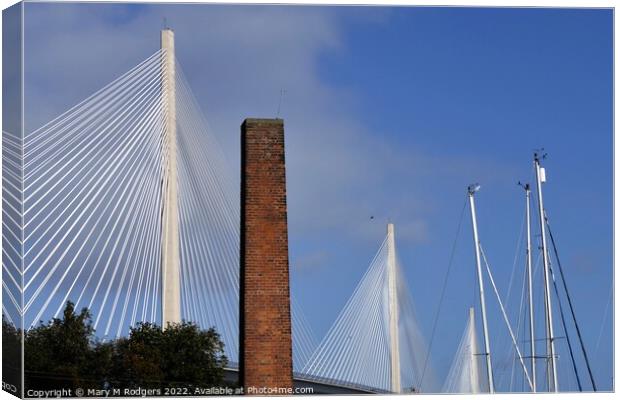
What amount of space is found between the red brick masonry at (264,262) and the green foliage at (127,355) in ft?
8.88

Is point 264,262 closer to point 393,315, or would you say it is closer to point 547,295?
point 547,295

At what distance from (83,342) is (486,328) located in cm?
1022

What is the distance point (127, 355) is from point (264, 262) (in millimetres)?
4512

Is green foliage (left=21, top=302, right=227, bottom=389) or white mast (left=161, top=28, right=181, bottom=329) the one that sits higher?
white mast (left=161, top=28, right=181, bottom=329)

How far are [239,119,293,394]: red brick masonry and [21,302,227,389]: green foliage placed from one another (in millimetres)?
2706

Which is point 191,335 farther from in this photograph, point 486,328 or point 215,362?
point 486,328

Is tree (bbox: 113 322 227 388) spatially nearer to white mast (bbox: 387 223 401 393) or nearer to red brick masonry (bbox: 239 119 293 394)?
red brick masonry (bbox: 239 119 293 394)

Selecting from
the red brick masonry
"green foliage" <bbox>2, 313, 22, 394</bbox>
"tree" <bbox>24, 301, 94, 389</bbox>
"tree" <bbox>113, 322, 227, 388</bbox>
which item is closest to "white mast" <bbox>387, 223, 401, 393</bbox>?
"tree" <bbox>113, 322, 227, 388</bbox>

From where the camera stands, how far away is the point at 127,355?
106ft

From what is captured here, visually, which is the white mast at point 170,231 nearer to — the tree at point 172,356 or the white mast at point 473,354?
the tree at point 172,356

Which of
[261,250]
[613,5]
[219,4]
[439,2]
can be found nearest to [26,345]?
[261,250]

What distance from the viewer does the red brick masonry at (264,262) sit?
2889 cm

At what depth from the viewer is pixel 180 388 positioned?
31.2 m

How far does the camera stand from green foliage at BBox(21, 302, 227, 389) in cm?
3100
